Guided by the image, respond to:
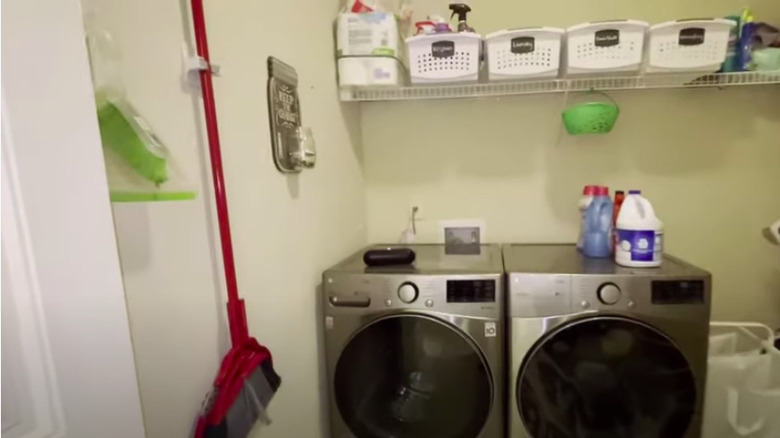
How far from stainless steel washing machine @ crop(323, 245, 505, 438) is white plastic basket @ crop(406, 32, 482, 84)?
0.67 metres

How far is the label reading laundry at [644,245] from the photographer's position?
140 cm

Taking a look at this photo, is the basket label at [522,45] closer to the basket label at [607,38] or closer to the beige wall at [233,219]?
the basket label at [607,38]

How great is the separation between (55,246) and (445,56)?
136 cm

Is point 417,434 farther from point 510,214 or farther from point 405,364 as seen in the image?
point 510,214

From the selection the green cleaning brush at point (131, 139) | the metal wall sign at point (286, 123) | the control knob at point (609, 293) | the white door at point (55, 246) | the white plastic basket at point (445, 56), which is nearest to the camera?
the white door at point (55, 246)

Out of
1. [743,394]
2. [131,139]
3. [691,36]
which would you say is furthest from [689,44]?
[131,139]

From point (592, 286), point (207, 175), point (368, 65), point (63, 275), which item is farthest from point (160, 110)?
point (592, 286)

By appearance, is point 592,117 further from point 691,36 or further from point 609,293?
point 609,293

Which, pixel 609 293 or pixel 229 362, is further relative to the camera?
pixel 609 293

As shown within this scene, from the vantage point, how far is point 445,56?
1.59 metres

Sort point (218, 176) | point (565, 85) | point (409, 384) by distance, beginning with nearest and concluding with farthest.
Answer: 1. point (218, 176)
2. point (409, 384)
3. point (565, 85)

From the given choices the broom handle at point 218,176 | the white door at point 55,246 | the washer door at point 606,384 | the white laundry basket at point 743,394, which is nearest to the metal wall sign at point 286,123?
the broom handle at point 218,176

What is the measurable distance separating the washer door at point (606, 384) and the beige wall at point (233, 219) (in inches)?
28.4

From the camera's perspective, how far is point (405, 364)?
4.95ft
